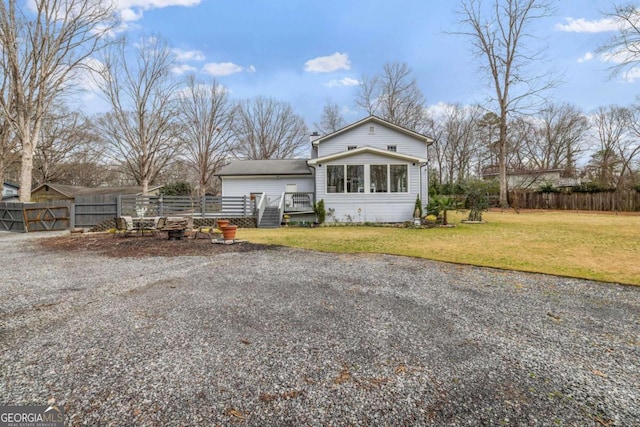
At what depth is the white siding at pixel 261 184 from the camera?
1952 cm

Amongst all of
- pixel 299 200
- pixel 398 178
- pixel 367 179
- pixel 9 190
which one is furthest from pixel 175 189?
pixel 398 178

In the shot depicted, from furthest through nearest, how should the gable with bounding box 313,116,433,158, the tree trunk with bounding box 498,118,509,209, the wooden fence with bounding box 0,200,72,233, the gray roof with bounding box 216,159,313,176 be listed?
the tree trunk with bounding box 498,118,509,209 < the gray roof with bounding box 216,159,313,176 < the gable with bounding box 313,116,433,158 < the wooden fence with bounding box 0,200,72,233

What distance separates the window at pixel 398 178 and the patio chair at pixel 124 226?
12254 mm

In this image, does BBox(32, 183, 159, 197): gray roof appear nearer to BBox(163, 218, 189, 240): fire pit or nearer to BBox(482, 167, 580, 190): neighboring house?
BBox(163, 218, 189, 240): fire pit

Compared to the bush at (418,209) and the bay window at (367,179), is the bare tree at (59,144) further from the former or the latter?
the bush at (418,209)

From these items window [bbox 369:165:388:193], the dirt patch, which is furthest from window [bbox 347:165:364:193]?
the dirt patch

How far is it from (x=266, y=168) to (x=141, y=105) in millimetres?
14212

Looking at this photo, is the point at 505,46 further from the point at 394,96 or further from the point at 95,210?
the point at 95,210

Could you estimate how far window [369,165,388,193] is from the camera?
15.0 m

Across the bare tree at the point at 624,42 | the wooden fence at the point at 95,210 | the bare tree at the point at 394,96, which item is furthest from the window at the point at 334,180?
the bare tree at the point at 394,96

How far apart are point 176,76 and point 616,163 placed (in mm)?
42238

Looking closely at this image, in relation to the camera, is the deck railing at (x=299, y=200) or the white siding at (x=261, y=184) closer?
the deck railing at (x=299, y=200)

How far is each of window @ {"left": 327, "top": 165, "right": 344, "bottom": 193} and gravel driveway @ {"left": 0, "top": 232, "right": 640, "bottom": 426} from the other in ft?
33.6

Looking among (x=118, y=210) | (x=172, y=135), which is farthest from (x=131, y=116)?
(x=118, y=210)
